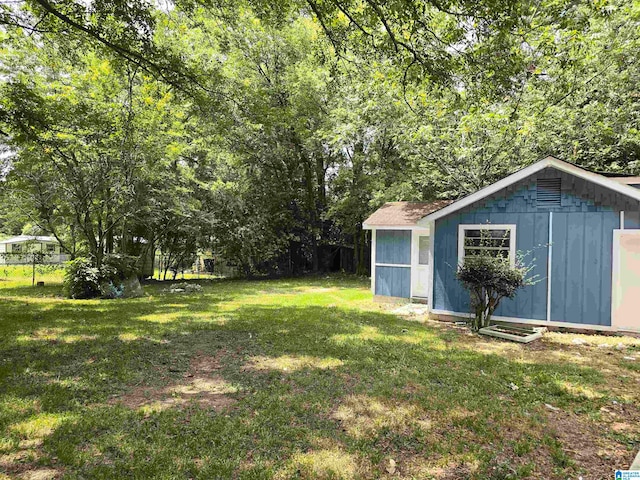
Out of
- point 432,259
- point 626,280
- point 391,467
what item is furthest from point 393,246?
point 391,467

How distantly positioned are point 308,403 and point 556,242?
5.97 m

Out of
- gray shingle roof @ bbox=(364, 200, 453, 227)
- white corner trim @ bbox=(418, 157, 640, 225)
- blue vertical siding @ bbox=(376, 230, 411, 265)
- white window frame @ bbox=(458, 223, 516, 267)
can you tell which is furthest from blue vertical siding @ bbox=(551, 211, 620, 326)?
blue vertical siding @ bbox=(376, 230, 411, 265)

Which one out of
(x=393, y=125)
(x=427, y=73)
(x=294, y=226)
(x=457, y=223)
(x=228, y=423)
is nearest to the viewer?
(x=228, y=423)

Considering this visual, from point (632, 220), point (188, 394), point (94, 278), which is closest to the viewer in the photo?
point (188, 394)

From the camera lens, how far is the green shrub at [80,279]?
11.5 m

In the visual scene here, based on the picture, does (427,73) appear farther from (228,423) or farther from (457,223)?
(228,423)

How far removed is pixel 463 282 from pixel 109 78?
10.9 meters

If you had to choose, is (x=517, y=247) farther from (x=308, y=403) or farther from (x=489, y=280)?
(x=308, y=403)

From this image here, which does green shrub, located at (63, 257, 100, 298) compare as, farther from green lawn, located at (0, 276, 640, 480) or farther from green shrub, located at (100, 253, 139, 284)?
green lawn, located at (0, 276, 640, 480)

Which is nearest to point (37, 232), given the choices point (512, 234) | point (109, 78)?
point (109, 78)

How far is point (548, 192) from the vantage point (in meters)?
7.31

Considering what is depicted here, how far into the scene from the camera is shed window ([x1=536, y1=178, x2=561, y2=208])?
23.7ft

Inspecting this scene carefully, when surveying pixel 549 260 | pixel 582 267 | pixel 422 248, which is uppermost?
pixel 422 248

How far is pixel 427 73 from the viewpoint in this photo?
18.8 feet
